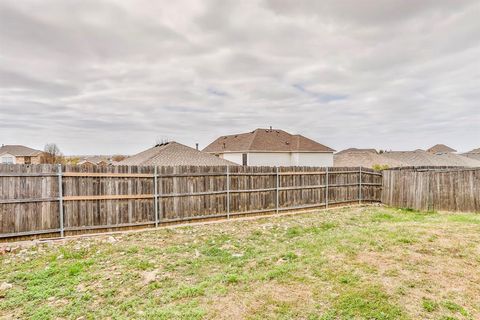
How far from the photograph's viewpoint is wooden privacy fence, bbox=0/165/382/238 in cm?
696

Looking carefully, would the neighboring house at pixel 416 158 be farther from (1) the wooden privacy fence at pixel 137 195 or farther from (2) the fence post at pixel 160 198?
(2) the fence post at pixel 160 198

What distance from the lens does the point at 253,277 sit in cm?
442

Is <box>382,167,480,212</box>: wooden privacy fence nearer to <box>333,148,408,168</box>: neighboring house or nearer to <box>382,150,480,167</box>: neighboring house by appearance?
<box>333,148,408,168</box>: neighboring house

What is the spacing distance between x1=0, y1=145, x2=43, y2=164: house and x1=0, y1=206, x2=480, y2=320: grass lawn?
168 feet

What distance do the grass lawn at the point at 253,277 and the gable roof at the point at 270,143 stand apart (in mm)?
21854

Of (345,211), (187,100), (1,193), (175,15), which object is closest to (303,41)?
(175,15)

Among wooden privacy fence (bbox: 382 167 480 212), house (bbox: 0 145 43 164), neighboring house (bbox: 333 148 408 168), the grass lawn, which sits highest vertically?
house (bbox: 0 145 43 164)

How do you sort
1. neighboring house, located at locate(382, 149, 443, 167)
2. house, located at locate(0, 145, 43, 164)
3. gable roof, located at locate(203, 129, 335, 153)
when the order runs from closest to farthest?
1. gable roof, located at locate(203, 129, 335, 153)
2. neighboring house, located at locate(382, 149, 443, 167)
3. house, located at locate(0, 145, 43, 164)

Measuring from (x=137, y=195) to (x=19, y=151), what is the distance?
53773mm

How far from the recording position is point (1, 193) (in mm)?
6730

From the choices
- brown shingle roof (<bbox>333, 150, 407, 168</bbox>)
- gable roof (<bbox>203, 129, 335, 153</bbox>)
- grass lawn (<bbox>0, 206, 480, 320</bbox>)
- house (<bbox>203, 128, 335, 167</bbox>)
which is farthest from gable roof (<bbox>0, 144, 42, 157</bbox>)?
grass lawn (<bbox>0, 206, 480, 320</bbox>)

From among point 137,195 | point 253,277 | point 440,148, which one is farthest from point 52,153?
point 440,148

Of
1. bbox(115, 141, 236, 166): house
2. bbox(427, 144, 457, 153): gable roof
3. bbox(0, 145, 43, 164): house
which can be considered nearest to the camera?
bbox(115, 141, 236, 166): house

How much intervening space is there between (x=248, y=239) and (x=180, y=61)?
39.9 ft
